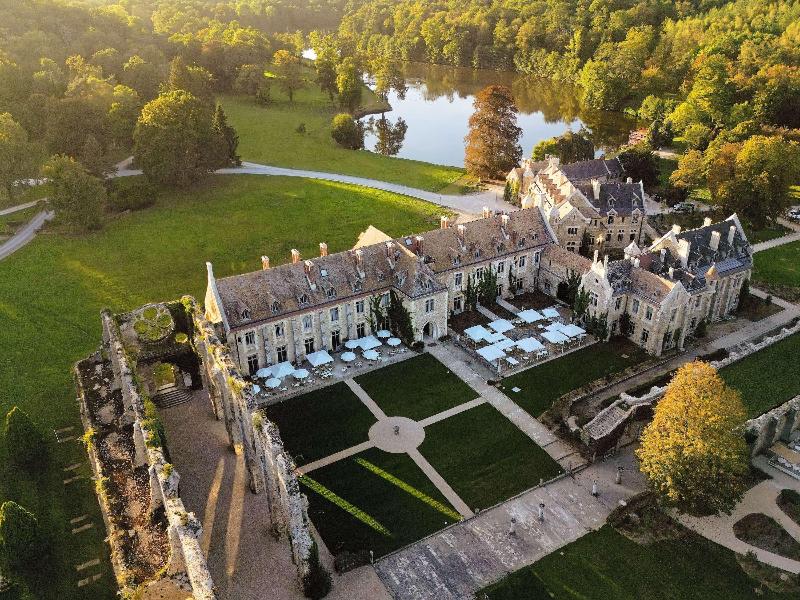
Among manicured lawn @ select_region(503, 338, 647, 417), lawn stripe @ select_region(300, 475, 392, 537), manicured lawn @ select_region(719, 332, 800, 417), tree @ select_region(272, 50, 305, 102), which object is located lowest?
lawn stripe @ select_region(300, 475, 392, 537)

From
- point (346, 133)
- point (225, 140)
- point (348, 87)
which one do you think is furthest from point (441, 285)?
point (348, 87)

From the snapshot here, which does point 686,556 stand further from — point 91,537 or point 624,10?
point 624,10

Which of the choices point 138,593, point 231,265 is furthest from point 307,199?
point 138,593

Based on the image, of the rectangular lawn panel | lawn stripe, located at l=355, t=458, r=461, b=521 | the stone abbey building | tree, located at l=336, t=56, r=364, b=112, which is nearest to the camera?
the rectangular lawn panel

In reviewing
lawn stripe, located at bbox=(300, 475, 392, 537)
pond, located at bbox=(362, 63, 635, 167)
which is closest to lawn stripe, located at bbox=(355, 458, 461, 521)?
lawn stripe, located at bbox=(300, 475, 392, 537)

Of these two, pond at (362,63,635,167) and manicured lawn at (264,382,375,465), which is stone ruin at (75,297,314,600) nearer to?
manicured lawn at (264,382,375,465)

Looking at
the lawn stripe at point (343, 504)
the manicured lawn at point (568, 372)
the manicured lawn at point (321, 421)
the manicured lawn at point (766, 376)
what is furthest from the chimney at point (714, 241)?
the lawn stripe at point (343, 504)

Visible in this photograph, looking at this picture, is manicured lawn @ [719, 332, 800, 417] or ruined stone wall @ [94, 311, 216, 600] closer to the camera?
ruined stone wall @ [94, 311, 216, 600]
